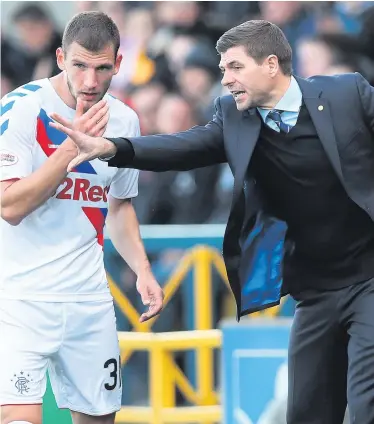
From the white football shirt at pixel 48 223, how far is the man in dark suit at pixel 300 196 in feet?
1.38

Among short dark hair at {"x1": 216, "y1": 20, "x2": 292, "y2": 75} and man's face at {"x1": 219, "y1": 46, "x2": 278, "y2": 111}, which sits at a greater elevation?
short dark hair at {"x1": 216, "y1": 20, "x2": 292, "y2": 75}

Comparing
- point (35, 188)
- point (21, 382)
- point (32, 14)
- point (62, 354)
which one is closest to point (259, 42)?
point (35, 188)

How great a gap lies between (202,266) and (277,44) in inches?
133

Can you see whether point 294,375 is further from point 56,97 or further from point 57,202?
point 56,97

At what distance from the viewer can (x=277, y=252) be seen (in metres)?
5.57

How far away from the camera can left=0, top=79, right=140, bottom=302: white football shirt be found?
537 cm

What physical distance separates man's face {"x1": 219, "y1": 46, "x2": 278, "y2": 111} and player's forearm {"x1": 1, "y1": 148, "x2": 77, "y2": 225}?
0.77m

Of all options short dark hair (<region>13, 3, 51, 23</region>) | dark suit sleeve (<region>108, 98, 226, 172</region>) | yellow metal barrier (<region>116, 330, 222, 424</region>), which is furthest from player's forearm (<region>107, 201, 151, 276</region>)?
short dark hair (<region>13, 3, 51, 23</region>)

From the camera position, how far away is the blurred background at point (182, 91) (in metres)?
8.63

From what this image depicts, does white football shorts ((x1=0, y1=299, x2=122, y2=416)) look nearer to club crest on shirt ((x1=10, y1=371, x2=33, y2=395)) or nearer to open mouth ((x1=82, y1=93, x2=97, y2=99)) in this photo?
club crest on shirt ((x1=10, y1=371, x2=33, y2=395))

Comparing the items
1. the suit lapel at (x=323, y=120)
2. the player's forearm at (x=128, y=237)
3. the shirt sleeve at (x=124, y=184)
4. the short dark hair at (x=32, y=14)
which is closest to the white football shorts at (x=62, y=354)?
the player's forearm at (x=128, y=237)

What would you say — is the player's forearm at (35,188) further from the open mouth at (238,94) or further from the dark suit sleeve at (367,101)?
the dark suit sleeve at (367,101)

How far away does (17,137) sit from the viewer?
533 cm

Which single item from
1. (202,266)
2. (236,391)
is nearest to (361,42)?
(202,266)
